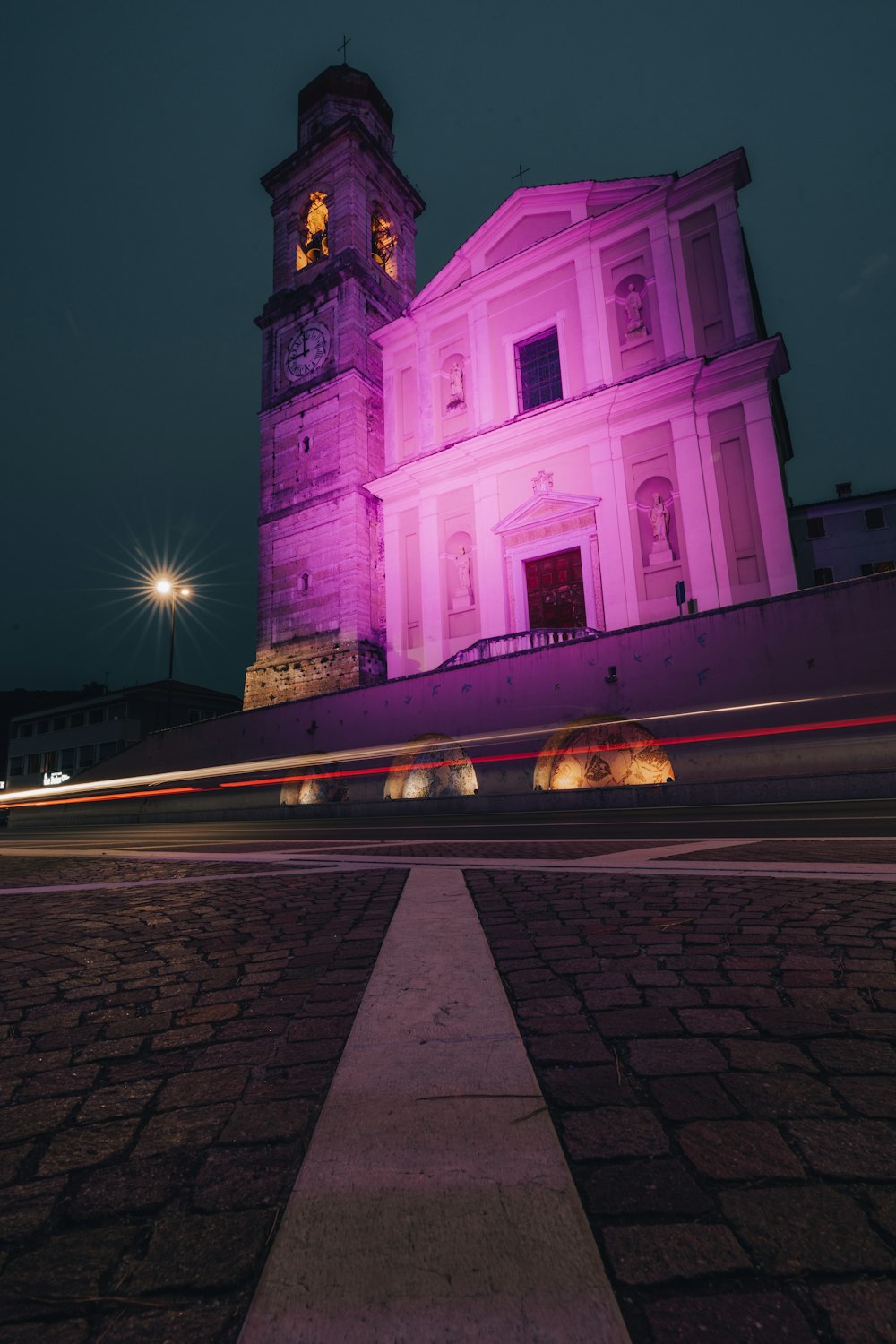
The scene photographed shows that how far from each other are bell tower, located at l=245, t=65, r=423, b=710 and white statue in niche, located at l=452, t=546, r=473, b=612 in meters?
5.18

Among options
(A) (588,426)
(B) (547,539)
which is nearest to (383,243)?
(A) (588,426)

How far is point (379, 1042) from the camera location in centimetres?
141

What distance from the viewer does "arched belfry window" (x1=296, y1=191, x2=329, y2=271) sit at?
29.6m

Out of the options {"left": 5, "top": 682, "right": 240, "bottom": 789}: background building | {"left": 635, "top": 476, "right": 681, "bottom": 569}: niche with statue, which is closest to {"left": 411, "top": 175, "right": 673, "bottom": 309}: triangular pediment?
{"left": 635, "top": 476, "right": 681, "bottom": 569}: niche with statue

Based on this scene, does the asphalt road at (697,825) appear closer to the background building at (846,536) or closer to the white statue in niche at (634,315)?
the white statue in niche at (634,315)

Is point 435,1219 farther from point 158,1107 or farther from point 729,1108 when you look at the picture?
point 158,1107

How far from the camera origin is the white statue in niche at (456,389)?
73.1 feet

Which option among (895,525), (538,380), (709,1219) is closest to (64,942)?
(709,1219)

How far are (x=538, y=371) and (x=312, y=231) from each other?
1704 cm

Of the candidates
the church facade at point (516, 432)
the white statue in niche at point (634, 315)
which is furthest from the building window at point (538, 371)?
the white statue in niche at point (634, 315)

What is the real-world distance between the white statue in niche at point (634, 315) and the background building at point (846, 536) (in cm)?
1885

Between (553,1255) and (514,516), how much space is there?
65.7 ft

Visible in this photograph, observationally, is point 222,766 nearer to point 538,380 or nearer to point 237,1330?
point 538,380

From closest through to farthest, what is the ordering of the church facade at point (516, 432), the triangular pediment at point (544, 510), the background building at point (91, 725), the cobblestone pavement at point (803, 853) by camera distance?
the cobblestone pavement at point (803, 853)
the church facade at point (516, 432)
the triangular pediment at point (544, 510)
the background building at point (91, 725)
